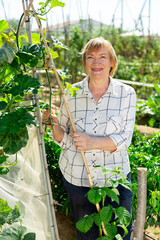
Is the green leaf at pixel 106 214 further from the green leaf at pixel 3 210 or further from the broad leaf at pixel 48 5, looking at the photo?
the broad leaf at pixel 48 5

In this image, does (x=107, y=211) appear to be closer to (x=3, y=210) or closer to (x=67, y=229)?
(x=3, y=210)

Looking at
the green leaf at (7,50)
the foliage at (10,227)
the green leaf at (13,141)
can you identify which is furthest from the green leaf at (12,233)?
the green leaf at (7,50)

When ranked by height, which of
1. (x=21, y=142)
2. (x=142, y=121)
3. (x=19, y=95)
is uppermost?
(x=19, y=95)

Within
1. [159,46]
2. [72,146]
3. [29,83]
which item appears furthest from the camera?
[159,46]

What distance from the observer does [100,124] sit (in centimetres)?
150

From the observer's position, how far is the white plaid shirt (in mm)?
1488

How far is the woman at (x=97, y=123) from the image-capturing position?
148cm

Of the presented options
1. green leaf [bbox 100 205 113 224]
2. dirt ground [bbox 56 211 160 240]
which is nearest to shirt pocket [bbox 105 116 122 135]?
green leaf [bbox 100 205 113 224]

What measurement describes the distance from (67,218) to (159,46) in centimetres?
962

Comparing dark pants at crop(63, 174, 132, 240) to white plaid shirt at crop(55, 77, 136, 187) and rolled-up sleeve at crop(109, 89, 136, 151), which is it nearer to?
white plaid shirt at crop(55, 77, 136, 187)

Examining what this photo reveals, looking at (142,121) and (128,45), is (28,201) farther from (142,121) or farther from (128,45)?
(128,45)

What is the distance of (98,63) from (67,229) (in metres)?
1.32

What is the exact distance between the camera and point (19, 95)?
3.24 ft

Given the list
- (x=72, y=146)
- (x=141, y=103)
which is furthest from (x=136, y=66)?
(x=72, y=146)
